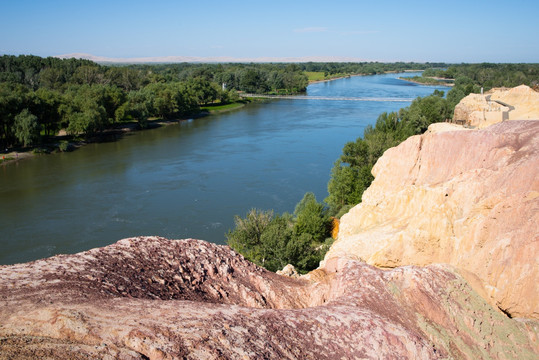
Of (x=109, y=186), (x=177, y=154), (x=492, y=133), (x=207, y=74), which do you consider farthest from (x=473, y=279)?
(x=207, y=74)

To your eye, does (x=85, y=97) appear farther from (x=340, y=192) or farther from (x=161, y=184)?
(x=340, y=192)

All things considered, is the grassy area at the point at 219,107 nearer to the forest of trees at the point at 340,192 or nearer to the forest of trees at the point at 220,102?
the forest of trees at the point at 220,102

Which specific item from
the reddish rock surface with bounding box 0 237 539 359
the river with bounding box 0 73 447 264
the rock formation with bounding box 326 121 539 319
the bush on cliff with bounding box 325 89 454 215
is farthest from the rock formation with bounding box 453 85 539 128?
the reddish rock surface with bounding box 0 237 539 359

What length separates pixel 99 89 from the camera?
62469 millimetres

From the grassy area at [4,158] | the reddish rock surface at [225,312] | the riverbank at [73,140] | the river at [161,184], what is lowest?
the river at [161,184]

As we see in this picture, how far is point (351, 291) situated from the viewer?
1050 cm

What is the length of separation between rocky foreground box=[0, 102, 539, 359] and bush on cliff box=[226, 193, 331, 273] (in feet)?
15.8

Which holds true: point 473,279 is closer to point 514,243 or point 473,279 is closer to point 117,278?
point 514,243

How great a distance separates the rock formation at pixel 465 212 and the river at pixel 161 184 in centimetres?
1297

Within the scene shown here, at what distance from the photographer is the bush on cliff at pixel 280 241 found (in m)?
21.0

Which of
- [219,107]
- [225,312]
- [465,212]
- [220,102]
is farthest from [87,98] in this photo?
[225,312]

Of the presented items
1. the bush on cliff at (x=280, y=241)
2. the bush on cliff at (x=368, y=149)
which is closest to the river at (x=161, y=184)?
the bush on cliff at (x=368, y=149)

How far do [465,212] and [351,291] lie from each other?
5.81 metres

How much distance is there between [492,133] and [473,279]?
6167mm
